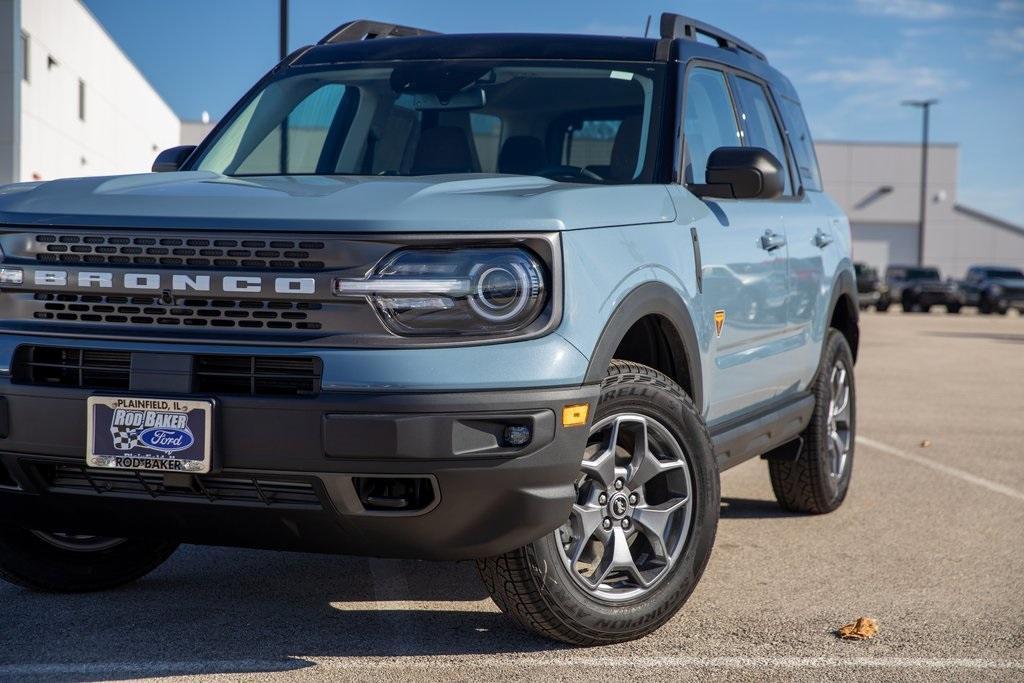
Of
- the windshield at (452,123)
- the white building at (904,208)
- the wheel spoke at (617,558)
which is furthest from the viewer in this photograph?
the white building at (904,208)

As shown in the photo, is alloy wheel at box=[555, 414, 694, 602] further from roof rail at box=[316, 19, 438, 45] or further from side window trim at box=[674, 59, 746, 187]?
roof rail at box=[316, 19, 438, 45]

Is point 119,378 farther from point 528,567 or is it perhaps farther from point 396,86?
point 396,86

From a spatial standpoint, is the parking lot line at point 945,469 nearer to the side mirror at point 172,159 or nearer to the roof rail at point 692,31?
the roof rail at point 692,31

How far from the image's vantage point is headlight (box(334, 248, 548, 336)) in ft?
11.0

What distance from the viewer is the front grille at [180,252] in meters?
3.39

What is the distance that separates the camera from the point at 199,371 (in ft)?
11.2

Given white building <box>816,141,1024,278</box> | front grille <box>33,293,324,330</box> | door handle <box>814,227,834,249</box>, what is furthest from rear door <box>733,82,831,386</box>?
white building <box>816,141,1024,278</box>

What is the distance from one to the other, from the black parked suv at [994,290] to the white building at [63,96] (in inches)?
1069

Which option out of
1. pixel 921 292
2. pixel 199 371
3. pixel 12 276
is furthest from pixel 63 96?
pixel 921 292

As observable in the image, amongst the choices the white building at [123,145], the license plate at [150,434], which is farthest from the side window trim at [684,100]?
the white building at [123,145]

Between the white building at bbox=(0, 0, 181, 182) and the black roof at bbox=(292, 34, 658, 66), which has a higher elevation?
the white building at bbox=(0, 0, 181, 182)

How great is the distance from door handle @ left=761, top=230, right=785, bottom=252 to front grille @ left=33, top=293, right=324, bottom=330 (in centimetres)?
230

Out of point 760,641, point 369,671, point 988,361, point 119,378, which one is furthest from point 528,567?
point 988,361

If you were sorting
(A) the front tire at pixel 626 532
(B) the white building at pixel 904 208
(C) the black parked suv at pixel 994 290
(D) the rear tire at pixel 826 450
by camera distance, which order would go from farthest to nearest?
(B) the white building at pixel 904 208 → (C) the black parked suv at pixel 994 290 → (D) the rear tire at pixel 826 450 → (A) the front tire at pixel 626 532
